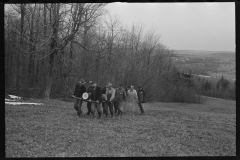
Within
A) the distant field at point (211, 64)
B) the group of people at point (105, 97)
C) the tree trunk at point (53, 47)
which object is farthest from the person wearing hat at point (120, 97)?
the tree trunk at point (53, 47)

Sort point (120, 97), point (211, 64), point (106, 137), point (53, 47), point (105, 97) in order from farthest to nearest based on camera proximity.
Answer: point (53, 47), point (211, 64), point (120, 97), point (105, 97), point (106, 137)

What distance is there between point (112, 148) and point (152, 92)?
44.8 feet

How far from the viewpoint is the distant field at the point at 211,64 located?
36.2 ft

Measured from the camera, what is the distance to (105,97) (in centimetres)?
1335

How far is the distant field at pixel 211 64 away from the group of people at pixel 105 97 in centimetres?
426

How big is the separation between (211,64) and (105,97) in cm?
720

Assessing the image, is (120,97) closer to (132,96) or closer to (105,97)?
(132,96)

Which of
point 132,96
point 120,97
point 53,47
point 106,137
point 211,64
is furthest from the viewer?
point 53,47

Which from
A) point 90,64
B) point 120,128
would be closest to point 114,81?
point 90,64

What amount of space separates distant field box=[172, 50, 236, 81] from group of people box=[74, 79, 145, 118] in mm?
4256

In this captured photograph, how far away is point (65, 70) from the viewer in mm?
23234

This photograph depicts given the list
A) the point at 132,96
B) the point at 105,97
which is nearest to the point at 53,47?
the point at 132,96

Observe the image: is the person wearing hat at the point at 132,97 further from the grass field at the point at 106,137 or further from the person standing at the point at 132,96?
the grass field at the point at 106,137

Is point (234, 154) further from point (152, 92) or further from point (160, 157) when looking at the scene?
point (152, 92)
